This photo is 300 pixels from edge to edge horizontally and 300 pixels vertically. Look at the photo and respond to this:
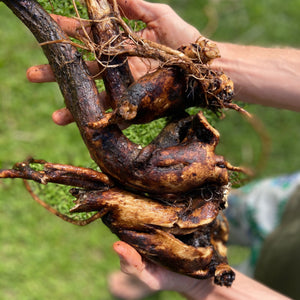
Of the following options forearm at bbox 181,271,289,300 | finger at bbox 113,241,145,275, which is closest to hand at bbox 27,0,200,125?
finger at bbox 113,241,145,275

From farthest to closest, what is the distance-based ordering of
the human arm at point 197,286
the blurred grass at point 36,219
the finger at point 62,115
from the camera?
1. the blurred grass at point 36,219
2. the finger at point 62,115
3. the human arm at point 197,286

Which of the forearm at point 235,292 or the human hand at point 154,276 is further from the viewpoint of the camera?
the forearm at point 235,292

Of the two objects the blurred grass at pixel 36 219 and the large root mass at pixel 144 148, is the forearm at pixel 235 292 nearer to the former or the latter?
the large root mass at pixel 144 148

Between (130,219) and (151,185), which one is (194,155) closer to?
(151,185)

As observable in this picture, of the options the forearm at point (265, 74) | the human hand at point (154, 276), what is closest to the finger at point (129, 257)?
the human hand at point (154, 276)

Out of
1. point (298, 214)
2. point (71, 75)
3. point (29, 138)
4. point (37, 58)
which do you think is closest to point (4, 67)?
point (37, 58)

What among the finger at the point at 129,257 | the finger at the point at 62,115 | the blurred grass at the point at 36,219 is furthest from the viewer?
the blurred grass at the point at 36,219

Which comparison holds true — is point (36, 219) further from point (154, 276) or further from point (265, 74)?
point (265, 74)
